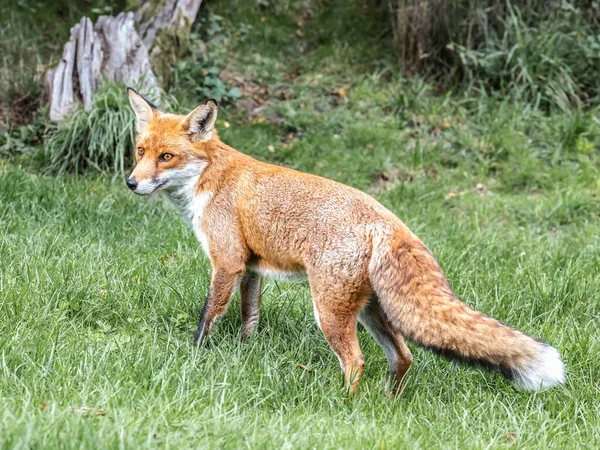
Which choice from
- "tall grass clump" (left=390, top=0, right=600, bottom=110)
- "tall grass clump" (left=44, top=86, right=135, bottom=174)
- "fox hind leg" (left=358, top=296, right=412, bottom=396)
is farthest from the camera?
"tall grass clump" (left=390, top=0, right=600, bottom=110)

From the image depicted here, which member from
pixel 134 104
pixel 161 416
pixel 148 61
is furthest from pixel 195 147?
pixel 148 61

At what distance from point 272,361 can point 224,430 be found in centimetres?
117

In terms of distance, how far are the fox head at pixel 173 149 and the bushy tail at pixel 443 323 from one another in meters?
1.52

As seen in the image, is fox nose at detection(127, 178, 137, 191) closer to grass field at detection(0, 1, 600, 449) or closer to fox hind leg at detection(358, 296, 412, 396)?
grass field at detection(0, 1, 600, 449)

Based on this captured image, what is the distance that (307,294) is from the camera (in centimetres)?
579

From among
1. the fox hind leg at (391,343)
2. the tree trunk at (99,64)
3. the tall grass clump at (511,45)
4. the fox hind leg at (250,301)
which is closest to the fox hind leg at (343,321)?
the fox hind leg at (391,343)

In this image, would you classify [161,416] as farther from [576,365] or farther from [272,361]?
[576,365]

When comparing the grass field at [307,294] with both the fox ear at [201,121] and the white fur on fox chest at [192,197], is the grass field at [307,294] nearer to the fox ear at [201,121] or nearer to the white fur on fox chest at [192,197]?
the white fur on fox chest at [192,197]

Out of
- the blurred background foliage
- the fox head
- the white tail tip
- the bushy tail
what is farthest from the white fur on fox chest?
the blurred background foliage

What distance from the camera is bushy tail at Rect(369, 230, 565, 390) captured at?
12.2 feet

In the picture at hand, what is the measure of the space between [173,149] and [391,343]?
195 centimetres

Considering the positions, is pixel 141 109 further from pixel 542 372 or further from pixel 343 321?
pixel 542 372

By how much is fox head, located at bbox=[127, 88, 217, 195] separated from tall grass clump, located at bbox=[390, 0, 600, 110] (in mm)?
6787

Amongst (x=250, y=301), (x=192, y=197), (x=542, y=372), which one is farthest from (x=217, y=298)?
(x=542, y=372)
